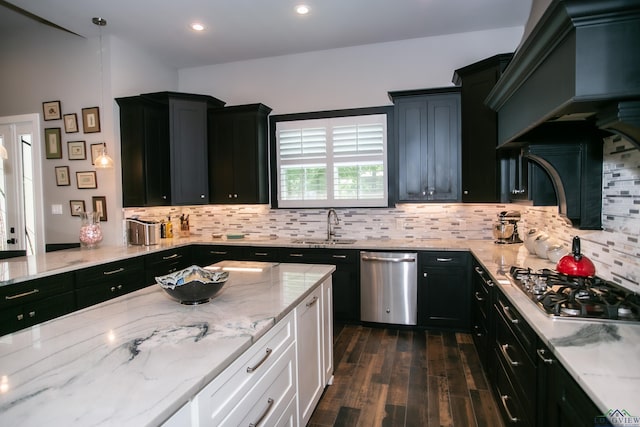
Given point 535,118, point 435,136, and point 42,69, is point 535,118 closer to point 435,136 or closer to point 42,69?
point 435,136

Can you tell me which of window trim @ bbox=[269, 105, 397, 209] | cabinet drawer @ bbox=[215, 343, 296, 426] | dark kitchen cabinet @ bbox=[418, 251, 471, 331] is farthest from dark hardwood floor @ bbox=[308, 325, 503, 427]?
window trim @ bbox=[269, 105, 397, 209]

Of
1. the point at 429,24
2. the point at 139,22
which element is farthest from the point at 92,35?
the point at 429,24

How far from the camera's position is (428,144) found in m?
3.81

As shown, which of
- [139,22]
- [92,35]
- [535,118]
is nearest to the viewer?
[535,118]

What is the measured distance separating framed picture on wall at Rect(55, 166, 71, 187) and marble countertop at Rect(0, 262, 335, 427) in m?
3.03

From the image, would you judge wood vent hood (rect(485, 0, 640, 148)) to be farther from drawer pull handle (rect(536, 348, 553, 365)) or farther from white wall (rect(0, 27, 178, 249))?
white wall (rect(0, 27, 178, 249))

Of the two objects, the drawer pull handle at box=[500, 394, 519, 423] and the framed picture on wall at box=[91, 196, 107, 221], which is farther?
the framed picture on wall at box=[91, 196, 107, 221]

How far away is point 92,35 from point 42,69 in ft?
2.65

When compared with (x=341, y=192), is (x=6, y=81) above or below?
above

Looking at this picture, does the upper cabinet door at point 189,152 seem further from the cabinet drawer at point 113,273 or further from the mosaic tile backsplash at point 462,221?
the cabinet drawer at point 113,273

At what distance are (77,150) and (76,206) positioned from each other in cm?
63

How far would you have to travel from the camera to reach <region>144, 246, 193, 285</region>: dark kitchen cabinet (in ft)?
12.2

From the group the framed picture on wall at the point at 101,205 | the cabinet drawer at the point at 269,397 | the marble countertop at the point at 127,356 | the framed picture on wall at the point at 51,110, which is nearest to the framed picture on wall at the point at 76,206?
the framed picture on wall at the point at 101,205

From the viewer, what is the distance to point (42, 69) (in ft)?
13.6
